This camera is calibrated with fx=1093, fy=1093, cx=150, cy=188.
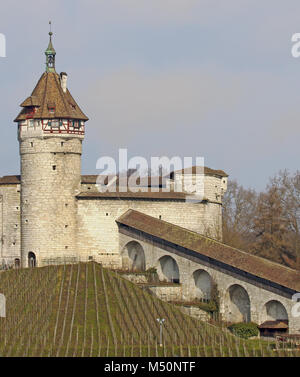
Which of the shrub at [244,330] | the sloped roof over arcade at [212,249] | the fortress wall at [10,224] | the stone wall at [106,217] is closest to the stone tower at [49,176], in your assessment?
the stone wall at [106,217]

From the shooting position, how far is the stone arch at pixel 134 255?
77.3 m

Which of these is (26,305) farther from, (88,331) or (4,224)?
(4,224)

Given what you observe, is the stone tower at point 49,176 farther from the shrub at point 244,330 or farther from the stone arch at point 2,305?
the shrub at point 244,330

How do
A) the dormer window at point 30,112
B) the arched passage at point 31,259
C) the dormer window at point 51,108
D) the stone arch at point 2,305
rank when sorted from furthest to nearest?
the dormer window at point 30,112, the dormer window at point 51,108, the arched passage at point 31,259, the stone arch at point 2,305

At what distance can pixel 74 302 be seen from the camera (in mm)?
67438

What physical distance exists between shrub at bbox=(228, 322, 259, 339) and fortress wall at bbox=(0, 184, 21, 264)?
1976 centimetres

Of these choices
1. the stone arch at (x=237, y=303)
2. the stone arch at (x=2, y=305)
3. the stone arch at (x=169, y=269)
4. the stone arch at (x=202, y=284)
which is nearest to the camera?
the stone arch at (x=2, y=305)

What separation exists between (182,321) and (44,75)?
24.3 m

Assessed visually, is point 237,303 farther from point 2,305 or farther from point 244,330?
point 2,305

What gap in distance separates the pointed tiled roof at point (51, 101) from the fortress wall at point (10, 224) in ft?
18.2

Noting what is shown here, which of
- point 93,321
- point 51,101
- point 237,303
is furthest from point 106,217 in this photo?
point 93,321

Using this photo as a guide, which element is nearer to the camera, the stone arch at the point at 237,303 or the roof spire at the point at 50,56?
the stone arch at the point at 237,303

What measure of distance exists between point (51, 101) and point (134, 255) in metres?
12.5
